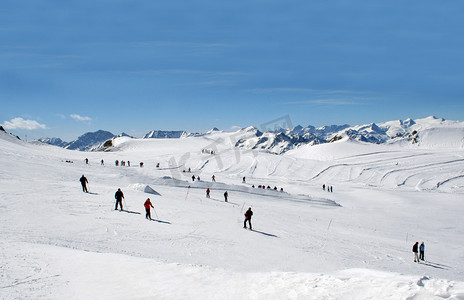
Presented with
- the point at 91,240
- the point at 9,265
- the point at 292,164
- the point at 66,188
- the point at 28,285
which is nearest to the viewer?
the point at 28,285

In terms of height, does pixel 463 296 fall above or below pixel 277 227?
above

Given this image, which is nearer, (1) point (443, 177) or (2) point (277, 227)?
(2) point (277, 227)

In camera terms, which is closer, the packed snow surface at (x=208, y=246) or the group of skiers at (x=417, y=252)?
the packed snow surface at (x=208, y=246)

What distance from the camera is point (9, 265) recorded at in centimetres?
768

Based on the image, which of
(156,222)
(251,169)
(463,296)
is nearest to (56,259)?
(156,222)

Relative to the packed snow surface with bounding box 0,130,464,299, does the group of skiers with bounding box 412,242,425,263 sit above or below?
below

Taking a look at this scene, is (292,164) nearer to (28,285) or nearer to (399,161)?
(399,161)

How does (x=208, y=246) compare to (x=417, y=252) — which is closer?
(x=208, y=246)

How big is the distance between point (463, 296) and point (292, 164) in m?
59.8

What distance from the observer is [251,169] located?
Answer: 58.9 metres

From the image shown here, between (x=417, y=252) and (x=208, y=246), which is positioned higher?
(x=208, y=246)

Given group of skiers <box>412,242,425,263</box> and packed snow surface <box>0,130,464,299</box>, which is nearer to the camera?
packed snow surface <box>0,130,464,299</box>

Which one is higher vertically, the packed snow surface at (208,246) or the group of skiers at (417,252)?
the packed snow surface at (208,246)

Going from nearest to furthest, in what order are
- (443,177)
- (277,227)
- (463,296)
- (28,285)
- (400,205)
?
(463,296)
(28,285)
(277,227)
(400,205)
(443,177)
